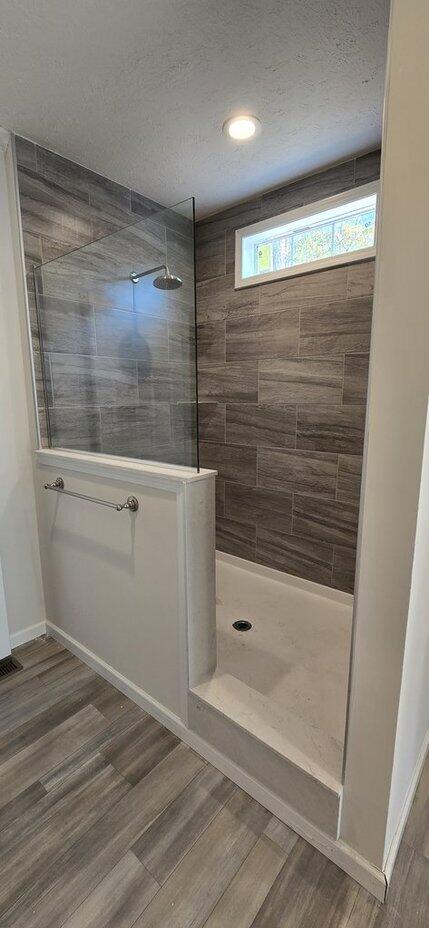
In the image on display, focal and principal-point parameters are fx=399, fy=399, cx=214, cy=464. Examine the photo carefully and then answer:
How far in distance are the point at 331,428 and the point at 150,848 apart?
1917mm

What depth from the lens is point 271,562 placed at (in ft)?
8.75

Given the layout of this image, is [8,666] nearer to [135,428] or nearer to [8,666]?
[8,666]

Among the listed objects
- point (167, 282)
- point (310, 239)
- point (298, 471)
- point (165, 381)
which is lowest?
point (298, 471)

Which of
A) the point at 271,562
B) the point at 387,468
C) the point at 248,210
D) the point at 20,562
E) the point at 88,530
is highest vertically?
the point at 248,210

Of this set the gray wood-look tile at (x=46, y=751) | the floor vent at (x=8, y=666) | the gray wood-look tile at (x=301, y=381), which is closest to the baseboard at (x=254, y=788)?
the gray wood-look tile at (x=46, y=751)

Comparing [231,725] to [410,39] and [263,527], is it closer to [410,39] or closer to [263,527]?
[263,527]

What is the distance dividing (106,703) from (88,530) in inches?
29.9

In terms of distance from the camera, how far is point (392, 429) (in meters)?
0.85

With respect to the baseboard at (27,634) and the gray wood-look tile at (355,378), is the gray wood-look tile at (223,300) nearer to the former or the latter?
the gray wood-look tile at (355,378)

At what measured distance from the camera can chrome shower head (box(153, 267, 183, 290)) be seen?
5.82ft

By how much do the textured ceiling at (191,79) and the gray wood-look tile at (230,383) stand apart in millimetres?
1064

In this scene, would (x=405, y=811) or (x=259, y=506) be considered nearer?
(x=405, y=811)

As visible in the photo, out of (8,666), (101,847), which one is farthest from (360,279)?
(8,666)

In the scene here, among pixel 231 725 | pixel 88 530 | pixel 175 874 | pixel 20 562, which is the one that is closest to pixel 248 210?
pixel 88 530
